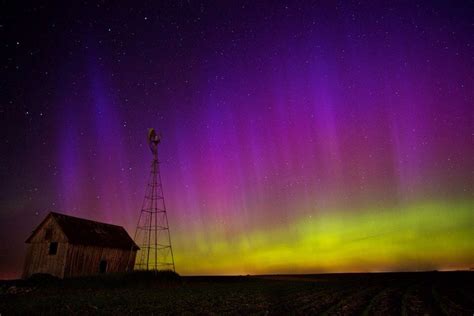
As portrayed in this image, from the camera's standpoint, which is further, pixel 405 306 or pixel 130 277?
pixel 130 277

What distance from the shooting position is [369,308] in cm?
1415

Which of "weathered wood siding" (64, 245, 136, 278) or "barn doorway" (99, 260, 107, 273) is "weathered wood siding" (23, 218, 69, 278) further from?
"barn doorway" (99, 260, 107, 273)

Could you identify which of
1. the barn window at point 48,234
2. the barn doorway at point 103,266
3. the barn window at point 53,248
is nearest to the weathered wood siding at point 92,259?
the barn doorway at point 103,266

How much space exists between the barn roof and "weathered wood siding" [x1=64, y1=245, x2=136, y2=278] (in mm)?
586

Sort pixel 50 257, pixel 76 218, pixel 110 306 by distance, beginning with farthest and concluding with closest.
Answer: pixel 76 218, pixel 50 257, pixel 110 306

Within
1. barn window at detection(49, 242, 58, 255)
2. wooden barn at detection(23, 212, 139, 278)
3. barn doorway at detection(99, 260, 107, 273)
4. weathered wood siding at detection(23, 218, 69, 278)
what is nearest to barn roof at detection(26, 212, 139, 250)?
wooden barn at detection(23, 212, 139, 278)

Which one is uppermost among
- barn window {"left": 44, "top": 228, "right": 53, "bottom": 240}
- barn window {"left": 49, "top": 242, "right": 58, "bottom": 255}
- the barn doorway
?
barn window {"left": 44, "top": 228, "right": 53, "bottom": 240}

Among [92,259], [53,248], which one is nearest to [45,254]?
[53,248]

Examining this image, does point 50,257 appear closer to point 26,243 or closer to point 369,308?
point 26,243

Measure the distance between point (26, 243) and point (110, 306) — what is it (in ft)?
89.8

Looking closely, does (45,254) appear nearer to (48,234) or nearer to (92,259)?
(48,234)

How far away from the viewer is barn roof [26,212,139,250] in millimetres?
36516

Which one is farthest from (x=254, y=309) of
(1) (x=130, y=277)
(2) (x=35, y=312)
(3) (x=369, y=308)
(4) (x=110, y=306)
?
(1) (x=130, y=277)

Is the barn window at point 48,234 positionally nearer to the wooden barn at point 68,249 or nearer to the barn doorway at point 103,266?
the wooden barn at point 68,249
